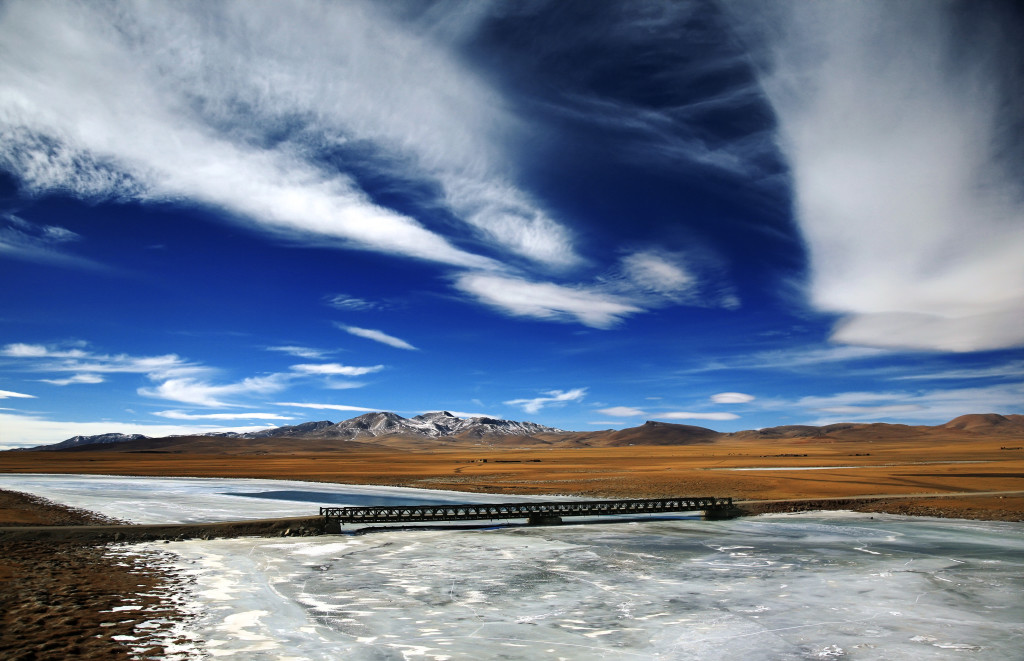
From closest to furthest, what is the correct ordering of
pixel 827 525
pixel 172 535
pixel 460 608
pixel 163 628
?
pixel 163 628 < pixel 460 608 < pixel 172 535 < pixel 827 525

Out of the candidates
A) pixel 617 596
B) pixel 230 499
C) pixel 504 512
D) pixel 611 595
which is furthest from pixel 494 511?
pixel 230 499

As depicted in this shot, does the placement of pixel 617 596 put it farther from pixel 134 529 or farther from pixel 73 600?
pixel 134 529

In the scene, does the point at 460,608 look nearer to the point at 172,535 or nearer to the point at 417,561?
the point at 417,561

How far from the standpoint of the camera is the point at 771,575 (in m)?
22.3

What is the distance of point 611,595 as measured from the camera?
19375mm

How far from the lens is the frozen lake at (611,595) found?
46.6 feet

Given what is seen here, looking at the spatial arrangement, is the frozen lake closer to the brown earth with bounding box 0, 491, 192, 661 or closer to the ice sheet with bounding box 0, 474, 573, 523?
the brown earth with bounding box 0, 491, 192, 661

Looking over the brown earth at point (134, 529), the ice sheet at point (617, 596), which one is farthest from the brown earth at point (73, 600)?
the ice sheet at point (617, 596)

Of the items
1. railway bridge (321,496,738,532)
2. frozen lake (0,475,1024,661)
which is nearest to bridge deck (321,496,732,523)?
railway bridge (321,496,738,532)

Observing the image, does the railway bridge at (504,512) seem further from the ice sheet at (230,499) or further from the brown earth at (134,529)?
the ice sheet at (230,499)

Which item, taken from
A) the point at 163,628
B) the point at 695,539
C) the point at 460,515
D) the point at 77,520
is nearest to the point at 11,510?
the point at 77,520

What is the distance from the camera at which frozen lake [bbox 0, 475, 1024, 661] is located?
14219 millimetres

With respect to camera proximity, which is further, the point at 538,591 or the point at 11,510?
the point at 11,510

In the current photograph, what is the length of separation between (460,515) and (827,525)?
23.0 meters
